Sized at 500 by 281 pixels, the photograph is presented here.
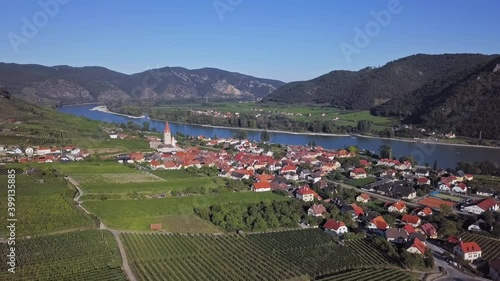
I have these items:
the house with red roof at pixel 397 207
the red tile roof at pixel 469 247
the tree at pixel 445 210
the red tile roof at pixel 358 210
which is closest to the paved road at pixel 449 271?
the red tile roof at pixel 469 247

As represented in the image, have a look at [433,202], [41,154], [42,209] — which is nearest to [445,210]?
[433,202]

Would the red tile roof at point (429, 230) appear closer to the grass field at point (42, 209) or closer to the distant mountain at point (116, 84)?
the grass field at point (42, 209)

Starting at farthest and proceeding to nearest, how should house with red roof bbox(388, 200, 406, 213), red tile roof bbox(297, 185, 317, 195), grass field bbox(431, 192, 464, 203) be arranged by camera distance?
grass field bbox(431, 192, 464, 203)
red tile roof bbox(297, 185, 317, 195)
house with red roof bbox(388, 200, 406, 213)

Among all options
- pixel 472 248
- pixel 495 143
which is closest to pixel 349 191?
pixel 472 248

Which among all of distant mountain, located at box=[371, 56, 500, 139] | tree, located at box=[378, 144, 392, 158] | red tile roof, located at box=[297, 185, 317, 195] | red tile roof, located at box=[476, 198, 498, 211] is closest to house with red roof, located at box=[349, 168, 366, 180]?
red tile roof, located at box=[297, 185, 317, 195]

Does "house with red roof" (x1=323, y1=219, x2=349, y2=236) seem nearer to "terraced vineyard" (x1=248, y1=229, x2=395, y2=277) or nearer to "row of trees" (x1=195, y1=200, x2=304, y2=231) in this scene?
"terraced vineyard" (x1=248, y1=229, x2=395, y2=277)

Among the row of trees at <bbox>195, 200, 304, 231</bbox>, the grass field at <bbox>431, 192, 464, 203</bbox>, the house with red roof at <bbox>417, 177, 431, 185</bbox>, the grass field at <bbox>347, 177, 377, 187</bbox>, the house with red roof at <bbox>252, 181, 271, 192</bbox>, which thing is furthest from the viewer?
the grass field at <bbox>347, 177, 377, 187</bbox>

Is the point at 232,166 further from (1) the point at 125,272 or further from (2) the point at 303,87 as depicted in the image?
(2) the point at 303,87
